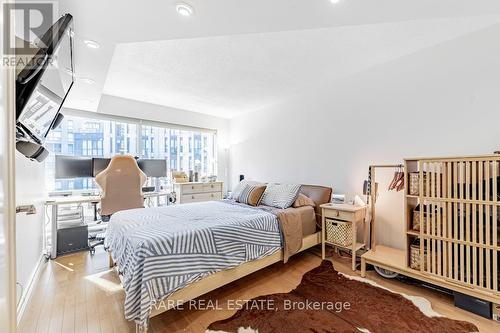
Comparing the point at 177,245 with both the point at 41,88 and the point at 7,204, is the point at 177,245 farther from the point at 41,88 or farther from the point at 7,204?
the point at 41,88

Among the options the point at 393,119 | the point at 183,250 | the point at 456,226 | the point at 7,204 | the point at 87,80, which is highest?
the point at 87,80

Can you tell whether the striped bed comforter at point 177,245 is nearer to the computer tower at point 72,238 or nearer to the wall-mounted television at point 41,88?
the wall-mounted television at point 41,88

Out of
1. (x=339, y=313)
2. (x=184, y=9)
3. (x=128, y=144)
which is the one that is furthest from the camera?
(x=128, y=144)

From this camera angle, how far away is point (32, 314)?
1.76m

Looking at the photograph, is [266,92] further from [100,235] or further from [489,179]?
[100,235]

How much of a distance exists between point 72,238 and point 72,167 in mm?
1033

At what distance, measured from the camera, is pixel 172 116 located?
4.45 meters

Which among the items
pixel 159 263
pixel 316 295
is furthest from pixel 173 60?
pixel 316 295

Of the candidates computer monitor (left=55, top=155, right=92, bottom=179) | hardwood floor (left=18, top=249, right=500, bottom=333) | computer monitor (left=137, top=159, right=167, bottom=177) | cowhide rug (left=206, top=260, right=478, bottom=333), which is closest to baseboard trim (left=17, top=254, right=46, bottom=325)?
hardwood floor (left=18, top=249, right=500, bottom=333)

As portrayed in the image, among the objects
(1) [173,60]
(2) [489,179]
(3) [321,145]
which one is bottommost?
(2) [489,179]

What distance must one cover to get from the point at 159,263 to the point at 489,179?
258 cm

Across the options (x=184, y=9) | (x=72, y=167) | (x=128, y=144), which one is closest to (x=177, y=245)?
(x=184, y=9)

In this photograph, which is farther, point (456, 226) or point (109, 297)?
point (109, 297)

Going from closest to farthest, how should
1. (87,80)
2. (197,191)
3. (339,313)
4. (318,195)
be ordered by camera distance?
(339,313) < (87,80) < (318,195) < (197,191)
